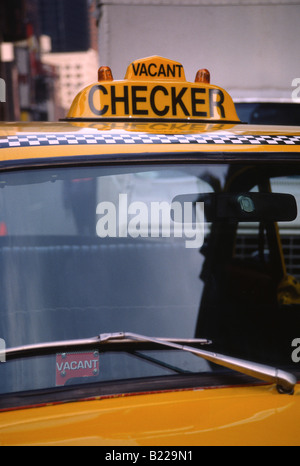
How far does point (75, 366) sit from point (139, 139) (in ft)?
2.39

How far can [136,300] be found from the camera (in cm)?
181

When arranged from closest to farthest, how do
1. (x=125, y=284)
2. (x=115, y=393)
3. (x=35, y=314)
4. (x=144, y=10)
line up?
(x=115, y=393) < (x=35, y=314) < (x=125, y=284) < (x=144, y=10)

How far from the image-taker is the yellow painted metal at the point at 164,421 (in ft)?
4.54

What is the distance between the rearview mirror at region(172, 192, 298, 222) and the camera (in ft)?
6.12

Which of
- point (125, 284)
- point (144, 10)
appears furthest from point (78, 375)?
point (144, 10)

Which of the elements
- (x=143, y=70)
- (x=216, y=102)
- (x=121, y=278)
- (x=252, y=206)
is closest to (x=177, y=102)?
(x=216, y=102)

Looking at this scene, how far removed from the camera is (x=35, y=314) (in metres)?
1.69

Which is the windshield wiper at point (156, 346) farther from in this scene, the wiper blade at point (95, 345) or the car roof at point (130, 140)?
the car roof at point (130, 140)

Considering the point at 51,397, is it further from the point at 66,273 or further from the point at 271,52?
the point at 271,52

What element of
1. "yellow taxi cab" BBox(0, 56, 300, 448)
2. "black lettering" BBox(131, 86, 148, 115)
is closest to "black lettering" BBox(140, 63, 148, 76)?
"black lettering" BBox(131, 86, 148, 115)

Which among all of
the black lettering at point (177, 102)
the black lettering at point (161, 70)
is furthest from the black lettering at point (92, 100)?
the black lettering at point (161, 70)

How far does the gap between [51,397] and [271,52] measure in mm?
7719

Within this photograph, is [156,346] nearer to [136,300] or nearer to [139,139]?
[136,300]

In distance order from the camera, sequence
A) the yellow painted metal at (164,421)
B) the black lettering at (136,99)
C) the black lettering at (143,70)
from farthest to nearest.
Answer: the black lettering at (143,70) < the black lettering at (136,99) < the yellow painted metal at (164,421)
